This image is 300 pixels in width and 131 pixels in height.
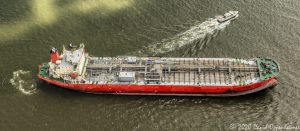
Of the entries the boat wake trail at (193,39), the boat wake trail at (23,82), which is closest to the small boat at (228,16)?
the boat wake trail at (193,39)

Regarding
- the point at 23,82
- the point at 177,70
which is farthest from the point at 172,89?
the point at 23,82

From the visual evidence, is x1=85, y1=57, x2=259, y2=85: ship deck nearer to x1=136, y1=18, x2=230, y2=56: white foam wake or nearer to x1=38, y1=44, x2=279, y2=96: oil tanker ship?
x1=38, y1=44, x2=279, y2=96: oil tanker ship

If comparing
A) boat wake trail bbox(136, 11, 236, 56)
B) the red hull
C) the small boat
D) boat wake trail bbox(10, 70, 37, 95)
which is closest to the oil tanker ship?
the red hull

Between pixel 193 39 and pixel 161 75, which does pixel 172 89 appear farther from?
pixel 193 39

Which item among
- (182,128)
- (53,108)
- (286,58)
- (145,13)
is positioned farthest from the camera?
(145,13)

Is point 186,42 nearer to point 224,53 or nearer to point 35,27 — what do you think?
point 224,53

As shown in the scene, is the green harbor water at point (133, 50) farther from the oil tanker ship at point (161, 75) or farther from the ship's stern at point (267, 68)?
the ship's stern at point (267, 68)

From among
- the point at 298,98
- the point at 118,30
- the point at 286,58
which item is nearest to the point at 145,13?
the point at 118,30
